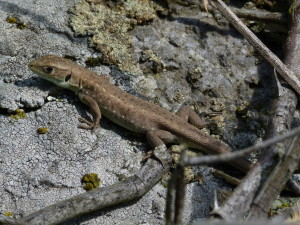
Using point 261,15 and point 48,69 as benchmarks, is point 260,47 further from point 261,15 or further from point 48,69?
point 48,69

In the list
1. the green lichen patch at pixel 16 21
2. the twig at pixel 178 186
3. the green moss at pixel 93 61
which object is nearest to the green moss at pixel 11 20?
the green lichen patch at pixel 16 21

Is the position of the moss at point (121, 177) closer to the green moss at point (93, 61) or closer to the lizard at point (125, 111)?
the lizard at point (125, 111)

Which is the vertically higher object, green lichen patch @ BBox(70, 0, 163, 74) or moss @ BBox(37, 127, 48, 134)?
green lichen patch @ BBox(70, 0, 163, 74)

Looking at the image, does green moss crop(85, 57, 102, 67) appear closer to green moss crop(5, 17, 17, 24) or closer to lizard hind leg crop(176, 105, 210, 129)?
green moss crop(5, 17, 17, 24)

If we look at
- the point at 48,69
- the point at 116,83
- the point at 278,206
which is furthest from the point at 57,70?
the point at 278,206

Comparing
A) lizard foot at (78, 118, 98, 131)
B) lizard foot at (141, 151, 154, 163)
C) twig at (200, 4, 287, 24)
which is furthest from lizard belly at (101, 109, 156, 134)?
twig at (200, 4, 287, 24)

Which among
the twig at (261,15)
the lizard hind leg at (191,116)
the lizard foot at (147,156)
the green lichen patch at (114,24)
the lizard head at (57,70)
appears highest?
the twig at (261,15)

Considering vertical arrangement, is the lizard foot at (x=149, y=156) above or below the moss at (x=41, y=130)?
above
